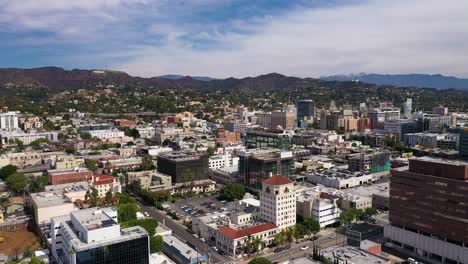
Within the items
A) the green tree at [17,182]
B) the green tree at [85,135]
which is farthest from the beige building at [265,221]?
the green tree at [85,135]

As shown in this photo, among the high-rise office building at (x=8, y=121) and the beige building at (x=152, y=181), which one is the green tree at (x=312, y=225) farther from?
the high-rise office building at (x=8, y=121)

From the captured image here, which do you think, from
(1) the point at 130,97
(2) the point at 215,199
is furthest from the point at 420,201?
(1) the point at 130,97

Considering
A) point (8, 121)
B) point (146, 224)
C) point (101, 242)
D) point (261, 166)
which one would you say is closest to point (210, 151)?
point (261, 166)

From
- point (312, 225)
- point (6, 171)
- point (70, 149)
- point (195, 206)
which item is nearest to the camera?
point (312, 225)

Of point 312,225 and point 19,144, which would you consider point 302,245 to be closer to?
point 312,225

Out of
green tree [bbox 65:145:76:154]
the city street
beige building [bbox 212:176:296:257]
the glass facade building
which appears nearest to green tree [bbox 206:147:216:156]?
green tree [bbox 65:145:76:154]

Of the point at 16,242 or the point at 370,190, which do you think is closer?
the point at 16,242
